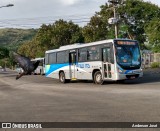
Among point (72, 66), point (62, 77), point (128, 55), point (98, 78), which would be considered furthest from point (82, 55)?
point (128, 55)

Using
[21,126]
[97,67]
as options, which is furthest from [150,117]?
[97,67]

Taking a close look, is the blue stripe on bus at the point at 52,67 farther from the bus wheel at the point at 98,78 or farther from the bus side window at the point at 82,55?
the bus wheel at the point at 98,78

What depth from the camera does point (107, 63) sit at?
21812 mm

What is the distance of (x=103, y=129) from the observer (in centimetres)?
770

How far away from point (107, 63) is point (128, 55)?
1.43 m

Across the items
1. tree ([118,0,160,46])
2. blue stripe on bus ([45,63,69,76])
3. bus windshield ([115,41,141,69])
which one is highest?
tree ([118,0,160,46])

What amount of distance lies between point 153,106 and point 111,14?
133 feet

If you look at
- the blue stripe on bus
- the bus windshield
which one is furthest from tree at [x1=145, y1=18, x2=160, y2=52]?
the bus windshield

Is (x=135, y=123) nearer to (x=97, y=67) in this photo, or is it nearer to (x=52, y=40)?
(x=97, y=67)

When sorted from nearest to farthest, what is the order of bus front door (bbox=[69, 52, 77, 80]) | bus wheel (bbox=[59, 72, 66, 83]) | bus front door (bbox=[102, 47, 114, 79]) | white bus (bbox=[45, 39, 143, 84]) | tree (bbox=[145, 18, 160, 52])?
white bus (bbox=[45, 39, 143, 84]), bus front door (bbox=[102, 47, 114, 79]), bus front door (bbox=[69, 52, 77, 80]), bus wheel (bbox=[59, 72, 66, 83]), tree (bbox=[145, 18, 160, 52])

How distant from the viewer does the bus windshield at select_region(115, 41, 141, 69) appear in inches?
840

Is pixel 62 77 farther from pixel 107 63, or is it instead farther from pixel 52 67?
pixel 107 63

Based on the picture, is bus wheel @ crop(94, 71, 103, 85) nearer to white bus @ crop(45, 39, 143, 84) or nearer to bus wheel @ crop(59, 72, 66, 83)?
white bus @ crop(45, 39, 143, 84)

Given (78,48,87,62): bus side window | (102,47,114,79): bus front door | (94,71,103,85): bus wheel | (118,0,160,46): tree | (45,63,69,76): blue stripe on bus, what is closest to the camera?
(102,47,114,79): bus front door
